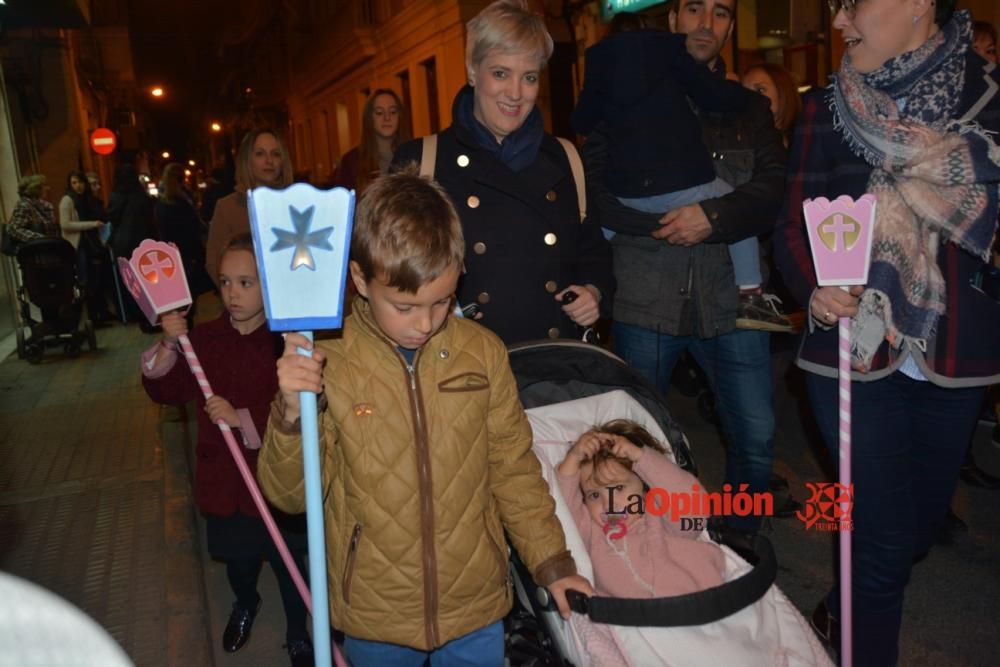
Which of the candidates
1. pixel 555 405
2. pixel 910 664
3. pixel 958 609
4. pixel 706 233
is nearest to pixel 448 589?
pixel 555 405

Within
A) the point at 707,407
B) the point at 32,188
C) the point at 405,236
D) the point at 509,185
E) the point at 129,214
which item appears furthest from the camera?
the point at 129,214

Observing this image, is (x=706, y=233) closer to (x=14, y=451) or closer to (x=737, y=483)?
(x=737, y=483)

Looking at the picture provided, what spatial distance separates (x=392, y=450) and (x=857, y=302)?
1.39 m

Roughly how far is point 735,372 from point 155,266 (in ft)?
7.30

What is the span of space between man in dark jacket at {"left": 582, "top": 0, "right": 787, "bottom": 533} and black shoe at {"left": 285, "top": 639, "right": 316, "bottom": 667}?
5.67ft

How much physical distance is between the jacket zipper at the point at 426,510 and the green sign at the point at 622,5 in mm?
8127

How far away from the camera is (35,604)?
0.77 meters

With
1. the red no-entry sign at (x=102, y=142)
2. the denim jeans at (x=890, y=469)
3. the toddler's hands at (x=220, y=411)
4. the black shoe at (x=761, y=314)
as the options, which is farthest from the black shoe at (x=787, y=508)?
the red no-entry sign at (x=102, y=142)

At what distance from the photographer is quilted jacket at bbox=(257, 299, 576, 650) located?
207cm

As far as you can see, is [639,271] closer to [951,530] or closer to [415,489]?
[415,489]

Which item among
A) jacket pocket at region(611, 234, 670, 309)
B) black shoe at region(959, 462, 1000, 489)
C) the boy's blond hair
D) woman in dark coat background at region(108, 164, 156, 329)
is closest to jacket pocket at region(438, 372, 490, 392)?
the boy's blond hair

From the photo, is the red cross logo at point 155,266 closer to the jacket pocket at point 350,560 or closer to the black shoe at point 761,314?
the jacket pocket at point 350,560

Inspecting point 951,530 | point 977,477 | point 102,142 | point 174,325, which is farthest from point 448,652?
point 102,142

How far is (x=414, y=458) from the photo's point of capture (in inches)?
82.2
